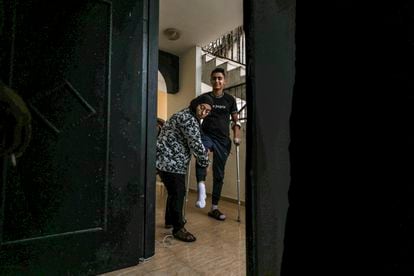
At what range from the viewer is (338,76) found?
355 mm

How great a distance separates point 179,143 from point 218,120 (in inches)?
26.9

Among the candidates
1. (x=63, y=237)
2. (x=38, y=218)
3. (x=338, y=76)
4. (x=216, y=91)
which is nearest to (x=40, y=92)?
(x=38, y=218)

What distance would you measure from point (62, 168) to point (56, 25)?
0.63 metres

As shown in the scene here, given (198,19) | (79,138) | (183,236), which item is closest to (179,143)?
(183,236)

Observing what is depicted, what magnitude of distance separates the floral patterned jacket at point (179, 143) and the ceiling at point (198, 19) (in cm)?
165

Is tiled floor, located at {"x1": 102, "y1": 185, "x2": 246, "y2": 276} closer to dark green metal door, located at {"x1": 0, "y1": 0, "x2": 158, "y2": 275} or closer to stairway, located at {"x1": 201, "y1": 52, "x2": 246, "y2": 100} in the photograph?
dark green metal door, located at {"x1": 0, "y1": 0, "x2": 158, "y2": 275}

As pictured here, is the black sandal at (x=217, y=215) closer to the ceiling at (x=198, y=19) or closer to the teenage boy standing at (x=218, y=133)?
the teenage boy standing at (x=218, y=133)

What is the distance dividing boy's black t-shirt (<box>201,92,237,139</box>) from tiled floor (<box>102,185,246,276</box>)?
801 mm

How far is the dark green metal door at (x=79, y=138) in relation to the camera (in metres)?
0.99

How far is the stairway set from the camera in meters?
3.30

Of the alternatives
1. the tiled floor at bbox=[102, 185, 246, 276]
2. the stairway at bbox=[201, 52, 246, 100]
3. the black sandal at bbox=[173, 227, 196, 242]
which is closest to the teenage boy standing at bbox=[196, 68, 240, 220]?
the tiled floor at bbox=[102, 185, 246, 276]

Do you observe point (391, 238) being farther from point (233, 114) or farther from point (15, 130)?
point (233, 114)

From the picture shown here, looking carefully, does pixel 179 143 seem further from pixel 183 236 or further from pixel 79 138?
pixel 79 138

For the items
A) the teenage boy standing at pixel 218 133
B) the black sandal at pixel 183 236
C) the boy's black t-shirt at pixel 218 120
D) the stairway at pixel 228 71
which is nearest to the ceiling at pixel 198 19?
the stairway at pixel 228 71
